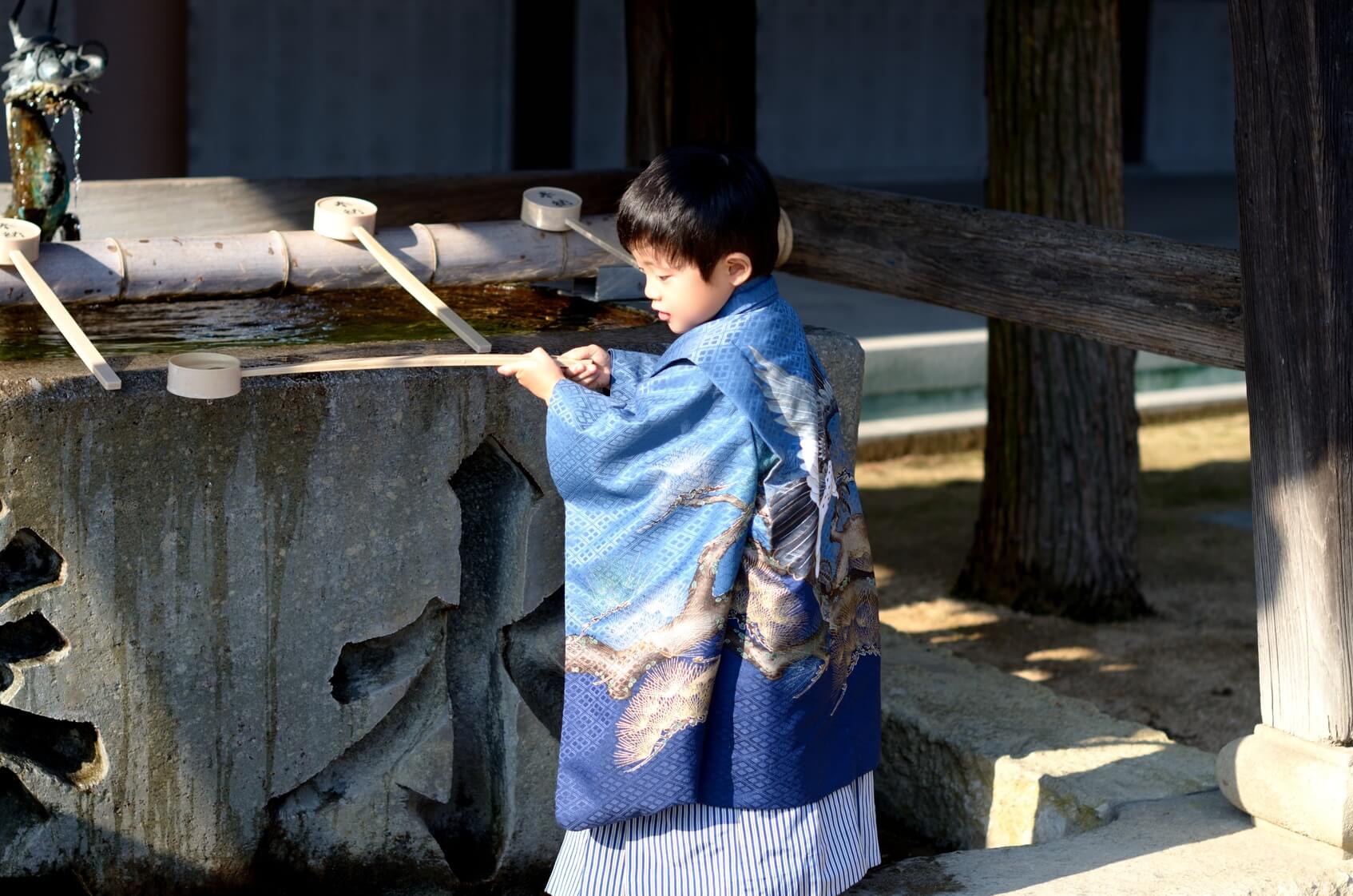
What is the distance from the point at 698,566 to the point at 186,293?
119 cm

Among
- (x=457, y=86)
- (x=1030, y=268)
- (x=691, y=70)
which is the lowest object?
(x=1030, y=268)

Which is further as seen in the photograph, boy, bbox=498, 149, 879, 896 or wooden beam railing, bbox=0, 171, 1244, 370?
wooden beam railing, bbox=0, 171, 1244, 370

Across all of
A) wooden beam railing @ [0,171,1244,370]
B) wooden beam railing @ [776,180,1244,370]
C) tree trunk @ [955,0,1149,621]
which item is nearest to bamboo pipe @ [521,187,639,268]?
wooden beam railing @ [0,171,1244,370]

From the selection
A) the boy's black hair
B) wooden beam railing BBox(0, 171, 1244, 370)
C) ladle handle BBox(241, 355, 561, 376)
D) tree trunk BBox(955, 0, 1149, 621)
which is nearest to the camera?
the boy's black hair

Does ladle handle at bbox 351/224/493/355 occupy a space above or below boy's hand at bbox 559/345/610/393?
above

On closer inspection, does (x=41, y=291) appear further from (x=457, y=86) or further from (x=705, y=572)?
(x=457, y=86)

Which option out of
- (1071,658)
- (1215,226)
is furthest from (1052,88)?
(1215,226)

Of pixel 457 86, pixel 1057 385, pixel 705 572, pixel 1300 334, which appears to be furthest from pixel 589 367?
pixel 457 86

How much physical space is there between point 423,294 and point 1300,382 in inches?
48.9

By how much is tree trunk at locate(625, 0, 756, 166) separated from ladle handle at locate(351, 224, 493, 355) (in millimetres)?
1345

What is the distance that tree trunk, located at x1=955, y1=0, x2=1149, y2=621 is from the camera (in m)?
4.28

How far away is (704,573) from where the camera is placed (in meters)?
1.82

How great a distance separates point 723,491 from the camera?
182 cm

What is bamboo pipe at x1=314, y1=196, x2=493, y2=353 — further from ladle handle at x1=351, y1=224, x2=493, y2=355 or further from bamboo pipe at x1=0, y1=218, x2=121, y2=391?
bamboo pipe at x1=0, y1=218, x2=121, y2=391
